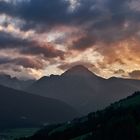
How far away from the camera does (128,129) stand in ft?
652

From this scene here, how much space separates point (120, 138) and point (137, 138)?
10.0m

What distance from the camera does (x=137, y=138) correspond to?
192750mm

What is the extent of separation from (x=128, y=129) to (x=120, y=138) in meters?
5.86

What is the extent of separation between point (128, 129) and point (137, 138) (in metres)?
7.69

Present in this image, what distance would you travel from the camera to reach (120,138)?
199875mm
